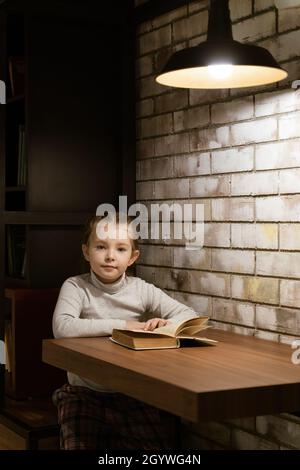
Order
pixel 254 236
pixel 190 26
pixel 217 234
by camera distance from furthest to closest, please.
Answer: pixel 190 26 < pixel 217 234 < pixel 254 236

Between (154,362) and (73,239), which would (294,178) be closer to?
(154,362)

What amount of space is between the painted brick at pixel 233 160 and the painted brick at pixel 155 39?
0.65 meters

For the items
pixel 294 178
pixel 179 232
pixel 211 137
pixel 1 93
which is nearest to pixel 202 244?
pixel 179 232

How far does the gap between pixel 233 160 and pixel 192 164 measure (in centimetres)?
30

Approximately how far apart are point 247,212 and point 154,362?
0.87m

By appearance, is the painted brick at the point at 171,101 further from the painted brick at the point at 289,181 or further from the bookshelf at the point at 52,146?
the painted brick at the point at 289,181

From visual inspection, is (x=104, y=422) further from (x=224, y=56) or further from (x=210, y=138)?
(x=224, y=56)

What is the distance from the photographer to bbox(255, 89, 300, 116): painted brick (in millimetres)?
2652

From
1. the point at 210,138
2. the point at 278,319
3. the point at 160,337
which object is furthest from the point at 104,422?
the point at 210,138

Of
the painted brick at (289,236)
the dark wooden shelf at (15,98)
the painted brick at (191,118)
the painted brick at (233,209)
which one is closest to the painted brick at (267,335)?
the painted brick at (289,236)

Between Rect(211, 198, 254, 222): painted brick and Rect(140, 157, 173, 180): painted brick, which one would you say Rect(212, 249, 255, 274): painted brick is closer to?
Rect(211, 198, 254, 222): painted brick

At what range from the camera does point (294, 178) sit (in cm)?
266

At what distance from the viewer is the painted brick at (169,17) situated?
3.28 meters

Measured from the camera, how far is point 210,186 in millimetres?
3129
